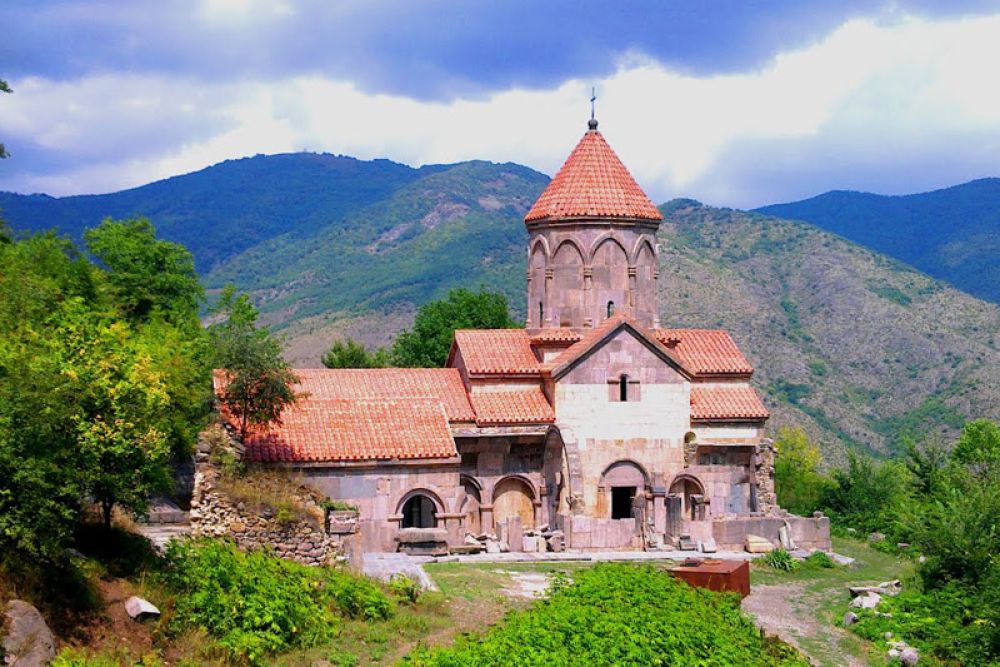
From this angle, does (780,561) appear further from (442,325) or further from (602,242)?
(442,325)

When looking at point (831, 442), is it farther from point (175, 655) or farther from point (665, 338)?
point (175, 655)

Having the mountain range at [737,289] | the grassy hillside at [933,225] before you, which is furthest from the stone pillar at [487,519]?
the grassy hillside at [933,225]

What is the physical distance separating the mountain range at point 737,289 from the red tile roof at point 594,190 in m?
20.6

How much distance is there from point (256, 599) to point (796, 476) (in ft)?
93.1

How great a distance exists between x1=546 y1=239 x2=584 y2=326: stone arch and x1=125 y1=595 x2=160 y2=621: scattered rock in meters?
13.7

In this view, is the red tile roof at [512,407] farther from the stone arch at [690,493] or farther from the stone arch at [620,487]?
the stone arch at [690,493]

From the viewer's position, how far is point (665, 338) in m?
25.2

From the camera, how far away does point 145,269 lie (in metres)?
32.0

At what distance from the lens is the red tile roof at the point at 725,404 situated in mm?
24188

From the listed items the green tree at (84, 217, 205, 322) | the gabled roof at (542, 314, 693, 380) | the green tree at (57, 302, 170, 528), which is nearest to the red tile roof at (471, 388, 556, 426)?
the gabled roof at (542, 314, 693, 380)

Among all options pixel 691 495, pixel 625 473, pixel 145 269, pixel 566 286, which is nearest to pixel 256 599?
pixel 625 473

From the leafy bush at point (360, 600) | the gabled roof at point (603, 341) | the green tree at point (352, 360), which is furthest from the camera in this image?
the green tree at point (352, 360)

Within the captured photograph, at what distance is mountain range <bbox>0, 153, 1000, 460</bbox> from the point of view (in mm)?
60750

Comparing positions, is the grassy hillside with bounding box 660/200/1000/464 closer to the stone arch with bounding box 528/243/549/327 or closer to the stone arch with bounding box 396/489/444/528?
the stone arch with bounding box 528/243/549/327
